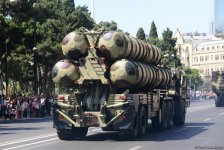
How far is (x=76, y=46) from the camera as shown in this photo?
20.2m

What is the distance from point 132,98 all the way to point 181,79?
10.4 m

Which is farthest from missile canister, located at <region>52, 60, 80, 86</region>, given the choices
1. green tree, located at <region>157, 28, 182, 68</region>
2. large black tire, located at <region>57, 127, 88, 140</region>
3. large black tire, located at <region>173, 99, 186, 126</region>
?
green tree, located at <region>157, 28, 182, 68</region>

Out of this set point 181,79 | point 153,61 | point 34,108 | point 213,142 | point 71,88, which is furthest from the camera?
point 34,108

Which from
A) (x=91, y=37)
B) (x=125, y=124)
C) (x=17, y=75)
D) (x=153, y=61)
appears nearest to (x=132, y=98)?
(x=125, y=124)

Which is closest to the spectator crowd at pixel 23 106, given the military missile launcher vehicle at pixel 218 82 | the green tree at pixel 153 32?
the military missile launcher vehicle at pixel 218 82

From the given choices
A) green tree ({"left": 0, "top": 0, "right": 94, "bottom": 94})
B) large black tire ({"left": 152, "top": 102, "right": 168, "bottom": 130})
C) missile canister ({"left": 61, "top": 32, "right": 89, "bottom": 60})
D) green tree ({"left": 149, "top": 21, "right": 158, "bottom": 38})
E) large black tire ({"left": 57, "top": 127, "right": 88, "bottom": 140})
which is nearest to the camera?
missile canister ({"left": 61, "top": 32, "right": 89, "bottom": 60})

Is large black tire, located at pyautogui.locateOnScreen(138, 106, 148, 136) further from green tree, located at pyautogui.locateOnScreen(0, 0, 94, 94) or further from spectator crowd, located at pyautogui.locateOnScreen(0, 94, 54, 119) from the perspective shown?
green tree, located at pyautogui.locateOnScreen(0, 0, 94, 94)

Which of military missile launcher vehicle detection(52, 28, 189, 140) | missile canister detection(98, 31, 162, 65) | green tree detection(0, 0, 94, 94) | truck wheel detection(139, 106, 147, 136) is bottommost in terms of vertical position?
truck wheel detection(139, 106, 147, 136)

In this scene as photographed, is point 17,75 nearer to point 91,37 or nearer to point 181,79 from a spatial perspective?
point 181,79

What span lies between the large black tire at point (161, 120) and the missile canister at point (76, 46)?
18.8ft

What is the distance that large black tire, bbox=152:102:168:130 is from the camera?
24.9m

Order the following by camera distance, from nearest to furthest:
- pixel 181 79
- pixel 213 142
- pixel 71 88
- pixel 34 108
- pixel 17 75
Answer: pixel 213 142
pixel 71 88
pixel 181 79
pixel 34 108
pixel 17 75

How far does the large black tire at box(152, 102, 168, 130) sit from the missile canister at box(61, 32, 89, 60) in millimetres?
5725

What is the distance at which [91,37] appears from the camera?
20.5 metres
